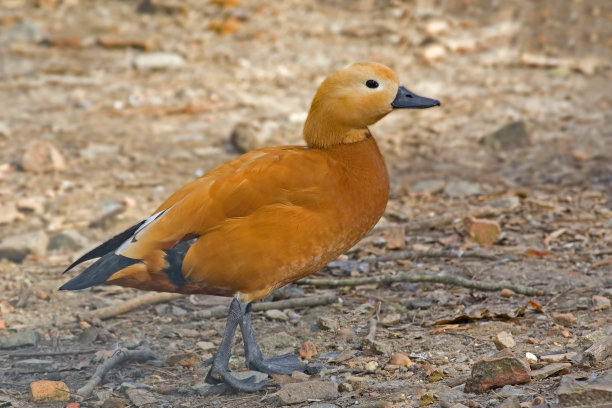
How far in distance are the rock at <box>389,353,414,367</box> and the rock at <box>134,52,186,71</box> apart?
20.4 ft

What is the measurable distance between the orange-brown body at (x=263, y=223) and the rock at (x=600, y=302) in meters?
1.28

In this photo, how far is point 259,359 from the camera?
4023mm

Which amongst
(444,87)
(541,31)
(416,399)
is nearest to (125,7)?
(444,87)

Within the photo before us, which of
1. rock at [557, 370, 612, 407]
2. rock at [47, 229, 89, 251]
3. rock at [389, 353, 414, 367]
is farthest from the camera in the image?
rock at [47, 229, 89, 251]

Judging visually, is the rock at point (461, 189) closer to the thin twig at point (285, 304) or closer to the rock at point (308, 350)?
the thin twig at point (285, 304)

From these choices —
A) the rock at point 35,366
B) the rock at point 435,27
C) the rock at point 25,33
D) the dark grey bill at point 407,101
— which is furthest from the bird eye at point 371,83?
the rock at point 25,33

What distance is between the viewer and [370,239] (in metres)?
5.59

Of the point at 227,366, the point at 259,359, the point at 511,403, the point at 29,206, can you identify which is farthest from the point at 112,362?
the point at 29,206

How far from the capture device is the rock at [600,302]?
420cm

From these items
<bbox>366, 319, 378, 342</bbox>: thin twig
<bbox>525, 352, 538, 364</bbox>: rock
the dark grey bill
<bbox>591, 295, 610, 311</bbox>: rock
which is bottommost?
<bbox>366, 319, 378, 342</bbox>: thin twig

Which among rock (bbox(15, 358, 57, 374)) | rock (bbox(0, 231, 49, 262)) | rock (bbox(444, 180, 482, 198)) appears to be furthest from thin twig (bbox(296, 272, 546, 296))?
rock (bbox(0, 231, 49, 262))

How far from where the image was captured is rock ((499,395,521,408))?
3115 mm

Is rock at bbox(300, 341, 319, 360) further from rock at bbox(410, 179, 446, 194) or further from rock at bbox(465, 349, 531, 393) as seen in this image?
rock at bbox(410, 179, 446, 194)

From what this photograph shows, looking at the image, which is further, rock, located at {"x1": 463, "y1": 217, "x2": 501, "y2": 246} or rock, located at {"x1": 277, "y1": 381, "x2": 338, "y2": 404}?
rock, located at {"x1": 463, "y1": 217, "x2": 501, "y2": 246}
